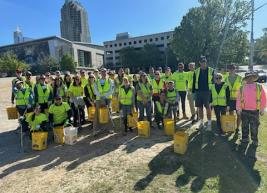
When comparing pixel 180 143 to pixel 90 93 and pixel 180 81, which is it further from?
pixel 90 93

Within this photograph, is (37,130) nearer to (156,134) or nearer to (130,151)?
(130,151)

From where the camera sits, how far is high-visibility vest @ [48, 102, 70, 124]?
8.01 m

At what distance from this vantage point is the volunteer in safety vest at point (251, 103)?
6.33 metres

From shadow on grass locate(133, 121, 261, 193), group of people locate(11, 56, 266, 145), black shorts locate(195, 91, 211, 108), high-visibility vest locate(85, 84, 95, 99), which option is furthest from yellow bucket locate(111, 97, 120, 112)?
shadow on grass locate(133, 121, 261, 193)

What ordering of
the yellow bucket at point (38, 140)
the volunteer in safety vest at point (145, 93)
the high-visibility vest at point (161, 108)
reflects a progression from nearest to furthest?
1. the yellow bucket at point (38, 140)
2. the volunteer in safety vest at point (145, 93)
3. the high-visibility vest at point (161, 108)

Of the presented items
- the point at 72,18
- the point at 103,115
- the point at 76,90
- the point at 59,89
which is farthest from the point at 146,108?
the point at 72,18

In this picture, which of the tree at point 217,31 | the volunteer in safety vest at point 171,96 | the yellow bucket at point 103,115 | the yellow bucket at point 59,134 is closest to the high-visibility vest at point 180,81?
the volunteer in safety vest at point 171,96

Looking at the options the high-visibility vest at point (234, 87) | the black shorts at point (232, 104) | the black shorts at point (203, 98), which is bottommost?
the black shorts at point (232, 104)

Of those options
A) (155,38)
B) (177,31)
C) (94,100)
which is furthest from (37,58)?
(94,100)

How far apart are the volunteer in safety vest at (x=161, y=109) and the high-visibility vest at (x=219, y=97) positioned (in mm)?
1701

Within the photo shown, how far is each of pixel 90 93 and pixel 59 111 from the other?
1.59 metres

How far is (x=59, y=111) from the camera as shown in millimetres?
8039

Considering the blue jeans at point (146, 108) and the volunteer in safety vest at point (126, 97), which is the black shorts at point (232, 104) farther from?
the volunteer in safety vest at point (126, 97)

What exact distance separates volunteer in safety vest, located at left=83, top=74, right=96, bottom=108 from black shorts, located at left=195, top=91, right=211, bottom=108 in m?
3.51
